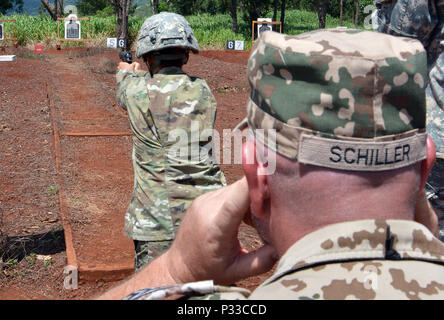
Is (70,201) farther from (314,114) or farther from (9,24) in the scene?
(9,24)

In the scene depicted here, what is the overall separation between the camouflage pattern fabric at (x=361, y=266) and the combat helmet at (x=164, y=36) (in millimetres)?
2386

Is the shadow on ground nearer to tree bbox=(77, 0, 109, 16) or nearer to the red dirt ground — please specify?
the red dirt ground

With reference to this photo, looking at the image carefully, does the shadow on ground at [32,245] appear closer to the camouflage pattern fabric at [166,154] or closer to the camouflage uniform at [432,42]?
the camouflage pattern fabric at [166,154]

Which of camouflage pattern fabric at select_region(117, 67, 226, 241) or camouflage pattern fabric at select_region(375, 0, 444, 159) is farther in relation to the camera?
camouflage pattern fabric at select_region(375, 0, 444, 159)

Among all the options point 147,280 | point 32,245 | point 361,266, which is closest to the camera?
point 361,266

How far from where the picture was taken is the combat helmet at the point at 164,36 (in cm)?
338

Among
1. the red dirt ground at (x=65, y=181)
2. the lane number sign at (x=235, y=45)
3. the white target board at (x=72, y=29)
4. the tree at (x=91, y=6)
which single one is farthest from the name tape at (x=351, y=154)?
the tree at (x=91, y=6)

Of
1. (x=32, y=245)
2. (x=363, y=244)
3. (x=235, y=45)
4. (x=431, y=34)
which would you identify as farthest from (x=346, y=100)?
(x=235, y=45)

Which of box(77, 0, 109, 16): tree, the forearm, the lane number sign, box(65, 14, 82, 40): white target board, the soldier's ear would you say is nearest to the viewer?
the soldier's ear

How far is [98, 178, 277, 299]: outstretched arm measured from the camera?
4.77 feet

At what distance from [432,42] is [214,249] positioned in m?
2.51

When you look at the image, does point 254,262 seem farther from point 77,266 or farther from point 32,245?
point 32,245

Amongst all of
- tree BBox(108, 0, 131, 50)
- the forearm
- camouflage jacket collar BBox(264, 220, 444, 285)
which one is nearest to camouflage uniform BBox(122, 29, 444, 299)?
camouflage jacket collar BBox(264, 220, 444, 285)

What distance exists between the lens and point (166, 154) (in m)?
3.28
